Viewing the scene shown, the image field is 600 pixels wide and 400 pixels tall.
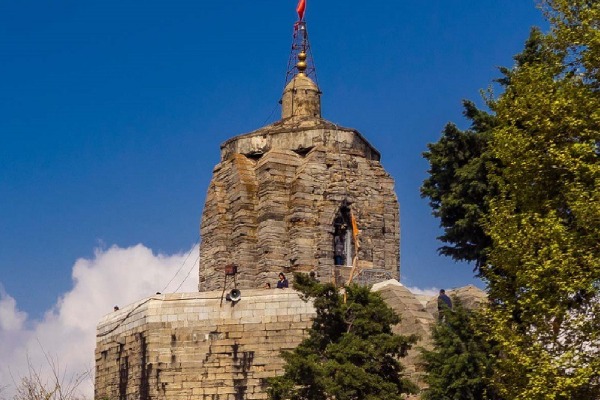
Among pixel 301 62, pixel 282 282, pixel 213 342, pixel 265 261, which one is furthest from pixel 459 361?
pixel 301 62

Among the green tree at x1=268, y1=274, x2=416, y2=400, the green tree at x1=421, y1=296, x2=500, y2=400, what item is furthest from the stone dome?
the green tree at x1=421, y1=296, x2=500, y2=400

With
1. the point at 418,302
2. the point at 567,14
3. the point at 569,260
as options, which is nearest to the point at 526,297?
the point at 569,260

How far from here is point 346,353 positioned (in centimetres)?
2258

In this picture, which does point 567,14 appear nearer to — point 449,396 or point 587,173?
point 587,173

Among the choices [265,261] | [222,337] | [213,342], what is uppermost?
[265,261]

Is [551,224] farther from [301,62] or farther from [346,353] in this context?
A: [301,62]

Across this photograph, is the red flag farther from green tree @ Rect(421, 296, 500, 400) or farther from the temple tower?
green tree @ Rect(421, 296, 500, 400)

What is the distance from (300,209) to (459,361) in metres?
9.47

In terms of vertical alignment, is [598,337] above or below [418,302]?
below

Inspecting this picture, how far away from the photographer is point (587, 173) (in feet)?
62.2

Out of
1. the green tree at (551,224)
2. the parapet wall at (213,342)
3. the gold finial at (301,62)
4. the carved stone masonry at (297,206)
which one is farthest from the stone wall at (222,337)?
the gold finial at (301,62)

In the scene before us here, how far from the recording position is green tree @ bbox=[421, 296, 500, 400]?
2195 centimetres

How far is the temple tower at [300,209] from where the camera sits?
3033cm

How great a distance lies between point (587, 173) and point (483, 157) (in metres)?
5.34
